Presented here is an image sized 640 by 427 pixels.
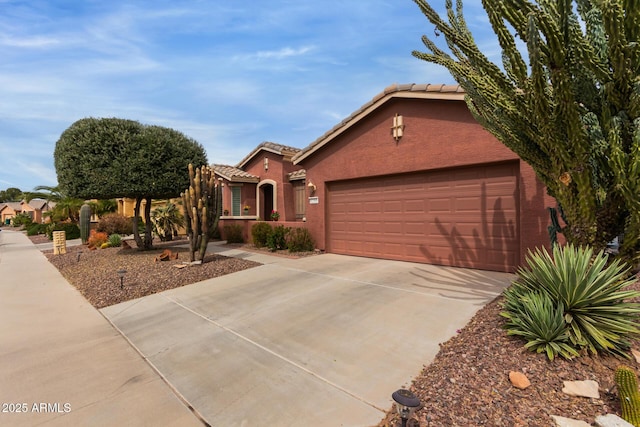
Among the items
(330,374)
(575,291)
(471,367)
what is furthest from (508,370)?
(330,374)

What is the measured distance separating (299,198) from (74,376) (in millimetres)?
13109

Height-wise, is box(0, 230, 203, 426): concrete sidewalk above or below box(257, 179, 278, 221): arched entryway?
below

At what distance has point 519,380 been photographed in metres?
2.77

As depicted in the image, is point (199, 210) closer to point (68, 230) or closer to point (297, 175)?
point (297, 175)

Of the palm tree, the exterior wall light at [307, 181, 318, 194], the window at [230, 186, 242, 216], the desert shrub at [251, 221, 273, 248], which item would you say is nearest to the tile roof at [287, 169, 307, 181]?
the window at [230, 186, 242, 216]

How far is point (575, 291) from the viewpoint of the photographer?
323 cm

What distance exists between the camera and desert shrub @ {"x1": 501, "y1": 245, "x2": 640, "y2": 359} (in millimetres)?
3057

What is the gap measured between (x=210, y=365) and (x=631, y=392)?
13.0 feet

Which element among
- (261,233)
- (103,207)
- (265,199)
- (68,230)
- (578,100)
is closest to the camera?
(578,100)

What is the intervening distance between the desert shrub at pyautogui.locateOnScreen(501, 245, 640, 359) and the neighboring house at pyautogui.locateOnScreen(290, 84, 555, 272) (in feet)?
12.4

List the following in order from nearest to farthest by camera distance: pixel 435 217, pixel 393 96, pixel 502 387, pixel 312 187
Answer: pixel 502 387 < pixel 435 217 < pixel 393 96 < pixel 312 187

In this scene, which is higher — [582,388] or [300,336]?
[582,388]

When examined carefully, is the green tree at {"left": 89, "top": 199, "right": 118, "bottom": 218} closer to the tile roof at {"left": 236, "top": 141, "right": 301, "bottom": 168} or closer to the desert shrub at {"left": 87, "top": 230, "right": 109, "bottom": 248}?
the desert shrub at {"left": 87, "top": 230, "right": 109, "bottom": 248}

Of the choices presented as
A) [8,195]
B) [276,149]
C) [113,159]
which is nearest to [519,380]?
[113,159]
